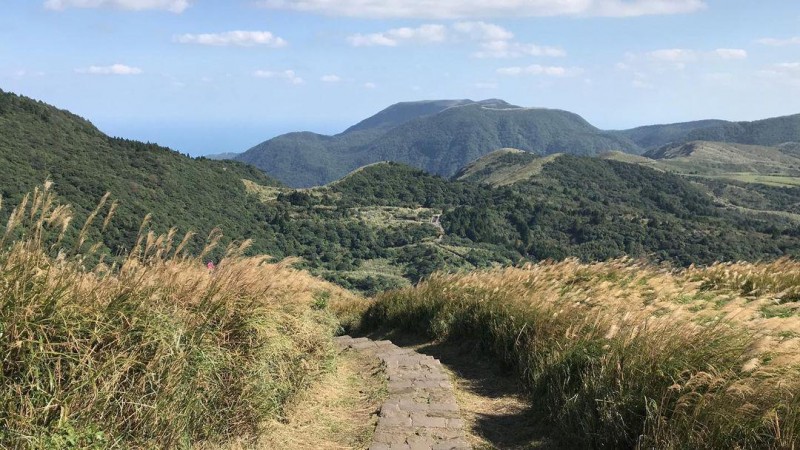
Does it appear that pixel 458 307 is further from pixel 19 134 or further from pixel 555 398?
pixel 19 134

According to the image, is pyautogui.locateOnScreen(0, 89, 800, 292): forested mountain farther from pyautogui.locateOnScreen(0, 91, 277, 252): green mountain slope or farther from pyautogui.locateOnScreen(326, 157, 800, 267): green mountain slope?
pyautogui.locateOnScreen(326, 157, 800, 267): green mountain slope

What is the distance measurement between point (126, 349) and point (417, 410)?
2688mm

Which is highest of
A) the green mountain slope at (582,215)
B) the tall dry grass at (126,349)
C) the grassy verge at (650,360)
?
the tall dry grass at (126,349)

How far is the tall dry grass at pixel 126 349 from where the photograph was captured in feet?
10.3

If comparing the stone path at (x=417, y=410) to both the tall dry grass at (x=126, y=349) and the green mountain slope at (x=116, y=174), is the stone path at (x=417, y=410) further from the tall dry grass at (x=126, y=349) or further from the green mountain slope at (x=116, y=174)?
the green mountain slope at (x=116, y=174)

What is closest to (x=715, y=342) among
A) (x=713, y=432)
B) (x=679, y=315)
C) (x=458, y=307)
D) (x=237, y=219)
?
(x=679, y=315)

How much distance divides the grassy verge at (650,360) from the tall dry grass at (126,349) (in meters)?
2.51

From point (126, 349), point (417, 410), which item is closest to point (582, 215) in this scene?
point (417, 410)

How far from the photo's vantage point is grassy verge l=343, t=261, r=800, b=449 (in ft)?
11.0

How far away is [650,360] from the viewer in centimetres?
402

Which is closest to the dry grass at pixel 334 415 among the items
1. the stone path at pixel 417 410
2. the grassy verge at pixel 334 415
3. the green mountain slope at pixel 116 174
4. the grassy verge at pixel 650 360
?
the grassy verge at pixel 334 415

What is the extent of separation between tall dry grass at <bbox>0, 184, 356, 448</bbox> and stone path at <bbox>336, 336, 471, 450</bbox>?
3.21 ft

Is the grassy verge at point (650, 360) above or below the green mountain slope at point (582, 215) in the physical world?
above

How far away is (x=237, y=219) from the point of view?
9462 centimetres
